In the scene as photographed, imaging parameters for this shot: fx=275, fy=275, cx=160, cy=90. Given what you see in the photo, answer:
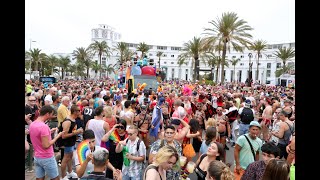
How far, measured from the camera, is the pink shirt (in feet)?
14.1

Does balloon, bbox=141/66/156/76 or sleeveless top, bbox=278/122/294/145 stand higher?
balloon, bbox=141/66/156/76

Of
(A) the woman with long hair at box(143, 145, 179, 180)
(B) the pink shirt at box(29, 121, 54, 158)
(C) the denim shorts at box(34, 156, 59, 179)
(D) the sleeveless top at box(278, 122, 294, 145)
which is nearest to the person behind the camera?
(A) the woman with long hair at box(143, 145, 179, 180)

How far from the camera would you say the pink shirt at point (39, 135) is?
4301 mm

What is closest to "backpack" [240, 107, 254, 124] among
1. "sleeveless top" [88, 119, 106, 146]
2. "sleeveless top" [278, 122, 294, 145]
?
"sleeveless top" [278, 122, 294, 145]

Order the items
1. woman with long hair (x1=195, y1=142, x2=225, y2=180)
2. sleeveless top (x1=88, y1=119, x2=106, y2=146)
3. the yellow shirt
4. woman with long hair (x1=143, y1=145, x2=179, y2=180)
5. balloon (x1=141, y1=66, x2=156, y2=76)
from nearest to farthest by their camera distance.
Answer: woman with long hair (x1=143, y1=145, x2=179, y2=180), woman with long hair (x1=195, y1=142, x2=225, y2=180), sleeveless top (x1=88, y1=119, x2=106, y2=146), the yellow shirt, balloon (x1=141, y1=66, x2=156, y2=76)

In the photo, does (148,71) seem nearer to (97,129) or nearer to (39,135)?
(97,129)

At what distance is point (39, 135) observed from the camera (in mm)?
4324

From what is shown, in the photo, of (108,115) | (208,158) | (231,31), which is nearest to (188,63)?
(231,31)

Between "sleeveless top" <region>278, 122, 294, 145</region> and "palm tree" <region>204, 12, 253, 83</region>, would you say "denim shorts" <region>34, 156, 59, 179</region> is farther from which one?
"palm tree" <region>204, 12, 253, 83</region>

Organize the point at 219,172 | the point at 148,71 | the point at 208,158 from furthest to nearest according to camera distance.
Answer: the point at 148,71, the point at 208,158, the point at 219,172

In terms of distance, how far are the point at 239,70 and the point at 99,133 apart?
95.1m

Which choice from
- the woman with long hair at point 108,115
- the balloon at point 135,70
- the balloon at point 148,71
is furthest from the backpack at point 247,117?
the balloon at point 135,70

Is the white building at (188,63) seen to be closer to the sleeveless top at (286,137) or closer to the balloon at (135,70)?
the balloon at (135,70)
